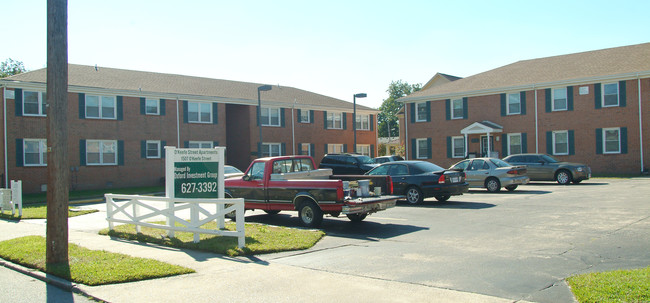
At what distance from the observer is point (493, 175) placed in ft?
68.1

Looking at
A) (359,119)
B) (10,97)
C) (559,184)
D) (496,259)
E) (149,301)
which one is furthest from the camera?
(359,119)

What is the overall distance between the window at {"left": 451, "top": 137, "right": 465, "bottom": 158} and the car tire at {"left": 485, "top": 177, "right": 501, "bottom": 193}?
15157 millimetres

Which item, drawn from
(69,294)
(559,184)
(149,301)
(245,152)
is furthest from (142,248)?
(245,152)

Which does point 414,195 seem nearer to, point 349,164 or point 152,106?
point 349,164

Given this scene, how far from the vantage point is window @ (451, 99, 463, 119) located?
36312 mm

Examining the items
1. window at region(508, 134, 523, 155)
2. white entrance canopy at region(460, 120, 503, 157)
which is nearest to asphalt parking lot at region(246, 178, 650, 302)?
white entrance canopy at region(460, 120, 503, 157)

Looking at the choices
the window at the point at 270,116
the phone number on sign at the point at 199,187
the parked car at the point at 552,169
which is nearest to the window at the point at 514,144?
the parked car at the point at 552,169

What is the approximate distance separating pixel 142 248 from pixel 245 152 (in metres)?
28.2

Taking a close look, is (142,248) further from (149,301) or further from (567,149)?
(567,149)

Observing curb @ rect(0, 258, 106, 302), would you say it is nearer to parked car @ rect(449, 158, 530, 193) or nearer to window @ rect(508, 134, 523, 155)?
parked car @ rect(449, 158, 530, 193)

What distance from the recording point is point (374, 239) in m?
10.9

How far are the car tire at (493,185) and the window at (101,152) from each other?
2233 centimetres

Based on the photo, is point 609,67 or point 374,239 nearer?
point 374,239

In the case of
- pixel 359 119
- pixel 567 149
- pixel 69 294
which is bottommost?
pixel 69 294
